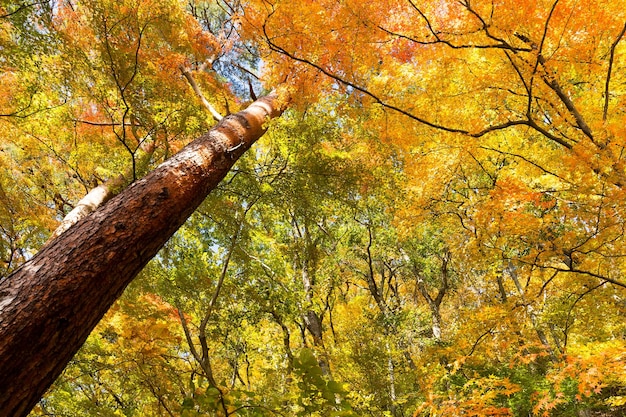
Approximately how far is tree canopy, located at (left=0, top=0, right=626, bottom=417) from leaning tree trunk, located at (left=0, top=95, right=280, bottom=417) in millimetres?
664

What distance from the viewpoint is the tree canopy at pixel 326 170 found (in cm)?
360

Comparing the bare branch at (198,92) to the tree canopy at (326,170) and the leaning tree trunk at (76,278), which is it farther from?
the leaning tree trunk at (76,278)

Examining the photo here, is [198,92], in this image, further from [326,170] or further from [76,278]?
[76,278]

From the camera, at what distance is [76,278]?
1.76 m

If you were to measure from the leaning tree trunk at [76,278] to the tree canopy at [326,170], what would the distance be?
664mm

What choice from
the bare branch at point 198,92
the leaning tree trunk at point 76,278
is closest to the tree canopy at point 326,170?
the bare branch at point 198,92

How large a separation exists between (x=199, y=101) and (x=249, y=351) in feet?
16.1

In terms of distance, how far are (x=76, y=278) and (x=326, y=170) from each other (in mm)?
3694

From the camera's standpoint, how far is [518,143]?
7879 millimetres

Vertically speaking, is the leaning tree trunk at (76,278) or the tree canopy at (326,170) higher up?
the tree canopy at (326,170)

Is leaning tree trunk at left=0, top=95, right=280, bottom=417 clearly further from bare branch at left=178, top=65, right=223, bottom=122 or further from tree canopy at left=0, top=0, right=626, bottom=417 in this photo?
bare branch at left=178, top=65, right=223, bottom=122

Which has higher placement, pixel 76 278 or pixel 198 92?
pixel 198 92

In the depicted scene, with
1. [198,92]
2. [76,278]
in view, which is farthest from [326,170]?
[76,278]

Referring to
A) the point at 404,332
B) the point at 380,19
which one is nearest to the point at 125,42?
the point at 380,19
